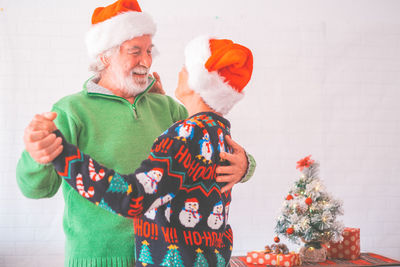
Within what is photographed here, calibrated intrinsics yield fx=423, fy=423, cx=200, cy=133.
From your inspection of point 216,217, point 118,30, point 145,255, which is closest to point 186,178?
point 216,217

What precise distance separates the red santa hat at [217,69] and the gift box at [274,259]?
1.83 m

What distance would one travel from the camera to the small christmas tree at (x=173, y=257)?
4.24 feet

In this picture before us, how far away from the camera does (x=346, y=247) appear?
3.31 meters

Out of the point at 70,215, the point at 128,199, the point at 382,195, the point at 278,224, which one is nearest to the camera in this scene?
the point at 128,199

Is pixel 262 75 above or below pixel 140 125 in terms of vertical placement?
above

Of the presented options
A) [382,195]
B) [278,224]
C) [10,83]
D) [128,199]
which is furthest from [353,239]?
[10,83]

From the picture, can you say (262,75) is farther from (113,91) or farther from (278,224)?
(113,91)

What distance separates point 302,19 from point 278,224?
79.8 inches

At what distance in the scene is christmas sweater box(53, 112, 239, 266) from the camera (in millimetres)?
1098

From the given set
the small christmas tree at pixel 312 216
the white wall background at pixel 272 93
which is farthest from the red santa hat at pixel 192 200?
the white wall background at pixel 272 93

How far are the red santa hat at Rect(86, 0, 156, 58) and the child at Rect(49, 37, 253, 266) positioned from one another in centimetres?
40

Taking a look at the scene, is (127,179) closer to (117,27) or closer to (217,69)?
(217,69)

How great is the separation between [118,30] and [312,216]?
1976mm

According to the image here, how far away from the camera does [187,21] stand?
3852 millimetres
